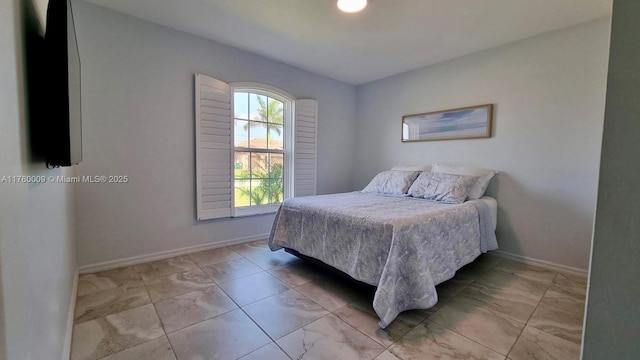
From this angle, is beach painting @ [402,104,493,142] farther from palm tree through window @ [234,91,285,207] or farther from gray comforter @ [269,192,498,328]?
palm tree through window @ [234,91,285,207]

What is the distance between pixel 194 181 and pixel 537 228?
379 centimetres

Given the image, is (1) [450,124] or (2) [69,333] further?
(1) [450,124]

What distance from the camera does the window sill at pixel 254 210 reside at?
3.36m

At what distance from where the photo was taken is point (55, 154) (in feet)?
3.23

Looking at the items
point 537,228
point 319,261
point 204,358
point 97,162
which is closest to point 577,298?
point 537,228

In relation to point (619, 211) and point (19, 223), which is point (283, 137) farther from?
point (619, 211)

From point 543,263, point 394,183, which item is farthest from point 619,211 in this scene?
point 543,263

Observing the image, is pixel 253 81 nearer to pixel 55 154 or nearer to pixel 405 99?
pixel 405 99

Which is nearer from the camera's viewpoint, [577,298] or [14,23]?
[14,23]

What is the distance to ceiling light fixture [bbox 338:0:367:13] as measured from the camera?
2.18 metres

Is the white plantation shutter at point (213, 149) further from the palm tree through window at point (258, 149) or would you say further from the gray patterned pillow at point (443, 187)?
the gray patterned pillow at point (443, 187)

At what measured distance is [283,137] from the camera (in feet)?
12.5

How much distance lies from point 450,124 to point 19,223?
3.74 m

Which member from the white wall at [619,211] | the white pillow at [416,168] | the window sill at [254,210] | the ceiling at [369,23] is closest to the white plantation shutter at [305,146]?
the window sill at [254,210]
